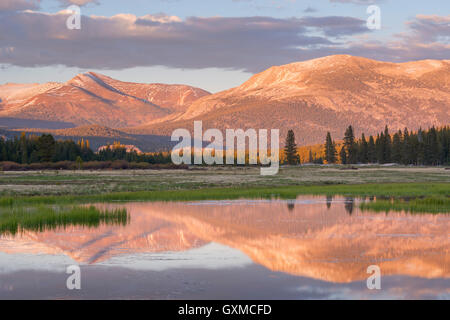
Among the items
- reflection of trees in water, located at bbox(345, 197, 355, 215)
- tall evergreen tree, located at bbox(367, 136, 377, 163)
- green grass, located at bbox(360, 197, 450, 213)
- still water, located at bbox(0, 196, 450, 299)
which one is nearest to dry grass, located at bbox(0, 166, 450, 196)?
reflection of trees in water, located at bbox(345, 197, 355, 215)

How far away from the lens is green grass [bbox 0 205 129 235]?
87.2ft

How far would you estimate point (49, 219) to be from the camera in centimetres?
2805

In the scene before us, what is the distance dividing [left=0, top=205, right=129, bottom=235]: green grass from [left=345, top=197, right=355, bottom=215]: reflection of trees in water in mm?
13978

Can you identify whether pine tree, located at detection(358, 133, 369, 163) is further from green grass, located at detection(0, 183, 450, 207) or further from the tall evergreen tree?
green grass, located at detection(0, 183, 450, 207)

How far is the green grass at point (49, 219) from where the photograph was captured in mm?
26578

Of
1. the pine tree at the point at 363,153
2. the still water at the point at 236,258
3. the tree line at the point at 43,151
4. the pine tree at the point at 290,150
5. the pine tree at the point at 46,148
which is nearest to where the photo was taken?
the still water at the point at 236,258

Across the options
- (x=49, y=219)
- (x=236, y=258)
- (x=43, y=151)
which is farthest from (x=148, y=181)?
(x=43, y=151)

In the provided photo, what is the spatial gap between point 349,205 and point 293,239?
1612 centimetres

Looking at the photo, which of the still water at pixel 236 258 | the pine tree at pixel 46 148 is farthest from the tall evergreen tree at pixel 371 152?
the still water at pixel 236 258

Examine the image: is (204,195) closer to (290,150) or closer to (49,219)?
(49,219)

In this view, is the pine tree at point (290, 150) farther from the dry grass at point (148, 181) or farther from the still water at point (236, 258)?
the still water at point (236, 258)

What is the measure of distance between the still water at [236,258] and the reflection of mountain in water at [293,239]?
0.04 m
